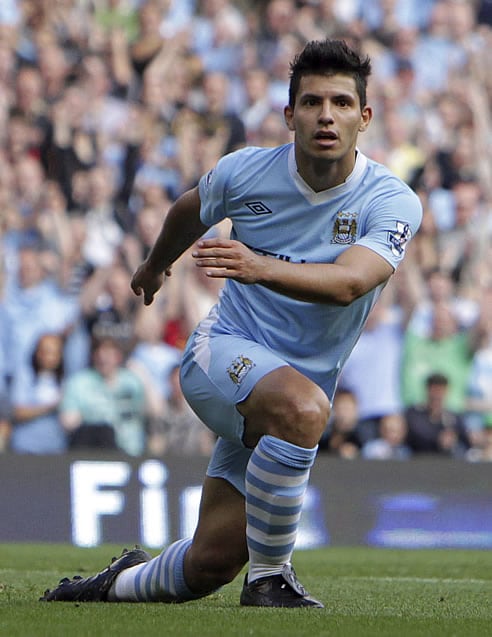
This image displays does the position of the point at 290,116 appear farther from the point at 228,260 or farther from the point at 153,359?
the point at 153,359

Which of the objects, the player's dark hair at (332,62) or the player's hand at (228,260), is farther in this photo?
the player's dark hair at (332,62)

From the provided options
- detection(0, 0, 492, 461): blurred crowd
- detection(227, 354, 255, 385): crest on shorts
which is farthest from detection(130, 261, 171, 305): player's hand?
detection(0, 0, 492, 461): blurred crowd

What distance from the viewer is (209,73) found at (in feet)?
48.6

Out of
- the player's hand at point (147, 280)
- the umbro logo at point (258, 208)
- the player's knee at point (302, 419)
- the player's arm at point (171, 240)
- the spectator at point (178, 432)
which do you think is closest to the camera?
the player's knee at point (302, 419)

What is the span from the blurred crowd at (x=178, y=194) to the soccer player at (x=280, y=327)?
627 cm

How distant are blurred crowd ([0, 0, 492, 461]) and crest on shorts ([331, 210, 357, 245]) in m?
6.56

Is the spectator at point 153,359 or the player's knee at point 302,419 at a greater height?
the player's knee at point 302,419

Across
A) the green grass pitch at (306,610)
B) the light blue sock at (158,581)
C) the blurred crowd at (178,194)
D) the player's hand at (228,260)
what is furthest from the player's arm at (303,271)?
the blurred crowd at (178,194)

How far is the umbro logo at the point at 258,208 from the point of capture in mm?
5430

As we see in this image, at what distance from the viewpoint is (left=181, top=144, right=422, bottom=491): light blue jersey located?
5.21 meters

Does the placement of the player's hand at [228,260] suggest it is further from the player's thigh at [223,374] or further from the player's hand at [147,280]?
the player's hand at [147,280]

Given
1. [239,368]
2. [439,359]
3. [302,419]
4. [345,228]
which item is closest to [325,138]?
[345,228]

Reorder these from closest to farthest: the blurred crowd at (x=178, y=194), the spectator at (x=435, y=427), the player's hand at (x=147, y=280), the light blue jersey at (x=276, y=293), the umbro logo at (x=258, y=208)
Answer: the light blue jersey at (x=276, y=293) → the umbro logo at (x=258, y=208) → the player's hand at (x=147, y=280) → the blurred crowd at (x=178, y=194) → the spectator at (x=435, y=427)

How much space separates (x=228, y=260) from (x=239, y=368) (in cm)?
68
